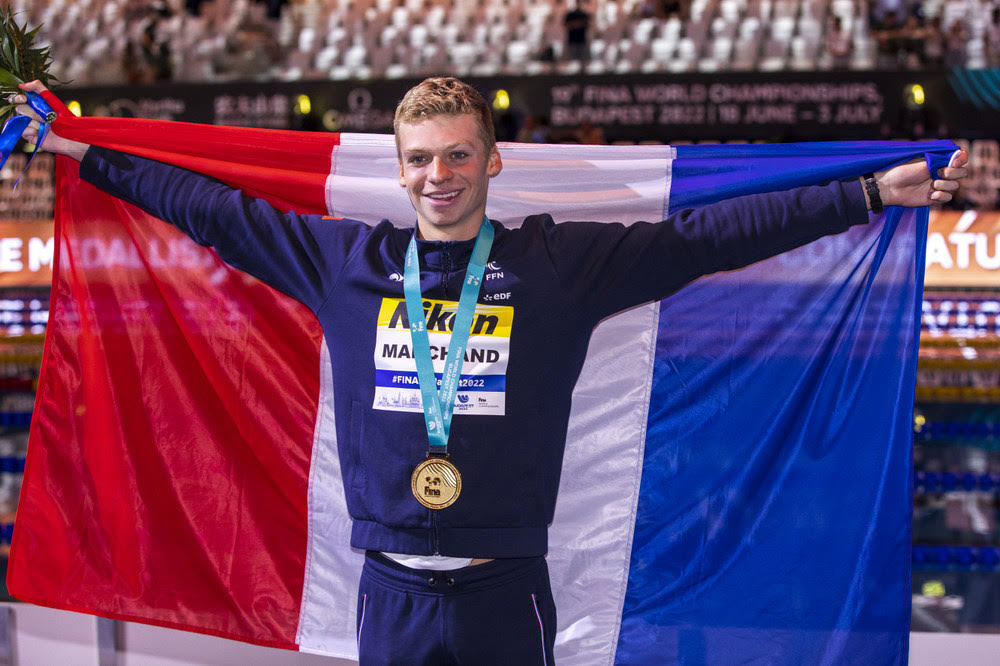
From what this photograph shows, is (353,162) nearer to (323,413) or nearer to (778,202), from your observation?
(323,413)

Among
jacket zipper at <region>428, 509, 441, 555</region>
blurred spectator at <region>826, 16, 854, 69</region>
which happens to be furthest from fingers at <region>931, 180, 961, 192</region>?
blurred spectator at <region>826, 16, 854, 69</region>

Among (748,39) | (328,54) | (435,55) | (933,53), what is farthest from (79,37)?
(933,53)

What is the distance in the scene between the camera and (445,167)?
1.91 metres

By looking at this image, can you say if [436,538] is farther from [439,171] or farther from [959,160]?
[959,160]

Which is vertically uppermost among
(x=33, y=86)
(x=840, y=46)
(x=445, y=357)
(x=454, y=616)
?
(x=840, y=46)

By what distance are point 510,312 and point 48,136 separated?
1391 mm

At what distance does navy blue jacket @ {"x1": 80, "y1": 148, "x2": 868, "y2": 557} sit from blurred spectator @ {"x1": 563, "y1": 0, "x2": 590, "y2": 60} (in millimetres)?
10164

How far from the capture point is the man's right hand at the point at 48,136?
7.95 feet

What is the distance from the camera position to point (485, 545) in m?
1.86

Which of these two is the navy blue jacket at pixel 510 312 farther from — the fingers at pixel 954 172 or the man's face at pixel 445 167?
the fingers at pixel 954 172

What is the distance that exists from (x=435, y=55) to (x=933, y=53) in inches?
234

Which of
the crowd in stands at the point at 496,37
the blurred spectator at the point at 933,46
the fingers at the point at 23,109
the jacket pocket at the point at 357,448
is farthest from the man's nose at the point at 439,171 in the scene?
the blurred spectator at the point at 933,46

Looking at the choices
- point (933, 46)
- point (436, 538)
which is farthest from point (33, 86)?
point (933, 46)

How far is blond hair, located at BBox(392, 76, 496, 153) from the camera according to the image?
1.92 meters
